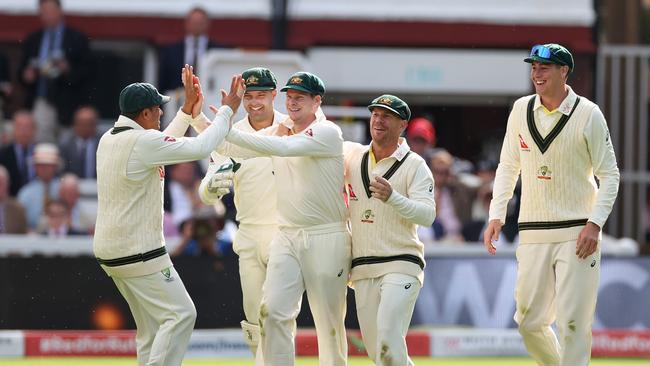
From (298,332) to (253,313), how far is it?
10.5 ft

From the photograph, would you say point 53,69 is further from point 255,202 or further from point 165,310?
point 165,310

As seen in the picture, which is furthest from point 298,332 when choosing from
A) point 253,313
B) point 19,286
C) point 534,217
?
point 534,217

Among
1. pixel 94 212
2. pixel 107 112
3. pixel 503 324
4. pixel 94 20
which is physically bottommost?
pixel 503 324

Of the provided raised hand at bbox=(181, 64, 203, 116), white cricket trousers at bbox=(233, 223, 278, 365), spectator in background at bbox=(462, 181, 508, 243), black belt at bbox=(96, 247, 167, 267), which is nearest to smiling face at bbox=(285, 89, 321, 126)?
raised hand at bbox=(181, 64, 203, 116)

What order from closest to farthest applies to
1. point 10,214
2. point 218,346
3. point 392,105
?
point 392,105, point 218,346, point 10,214

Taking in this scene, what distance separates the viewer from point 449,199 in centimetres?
1435

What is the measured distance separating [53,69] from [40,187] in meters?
1.48

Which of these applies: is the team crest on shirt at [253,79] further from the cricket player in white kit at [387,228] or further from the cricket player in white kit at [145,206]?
the cricket player in white kit at [387,228]

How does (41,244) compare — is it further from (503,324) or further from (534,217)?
(534,217)

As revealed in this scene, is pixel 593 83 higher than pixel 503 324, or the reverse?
pixel 593 83

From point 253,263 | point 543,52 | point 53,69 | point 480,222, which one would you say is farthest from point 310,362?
point 53,69

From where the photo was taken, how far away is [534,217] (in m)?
8.78

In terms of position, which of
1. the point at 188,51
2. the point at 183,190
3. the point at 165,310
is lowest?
the point at 165,310

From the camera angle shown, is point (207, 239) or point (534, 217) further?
point (207, 239)
